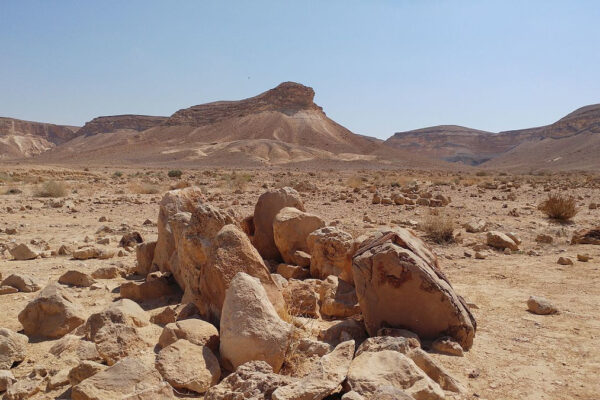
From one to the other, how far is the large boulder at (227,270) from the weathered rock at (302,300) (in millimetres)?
599

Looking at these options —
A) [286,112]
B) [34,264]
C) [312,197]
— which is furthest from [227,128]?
[34,264]

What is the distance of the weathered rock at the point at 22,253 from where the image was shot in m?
6.69

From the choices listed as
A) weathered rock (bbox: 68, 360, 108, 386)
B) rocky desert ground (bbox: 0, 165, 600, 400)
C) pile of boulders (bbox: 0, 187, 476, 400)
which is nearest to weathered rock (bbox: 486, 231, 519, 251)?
rocky desert ground (bbox: 0, 165, 600, 400)

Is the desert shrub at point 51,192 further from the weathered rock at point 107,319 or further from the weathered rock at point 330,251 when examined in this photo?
the weathered rock at point 107,319

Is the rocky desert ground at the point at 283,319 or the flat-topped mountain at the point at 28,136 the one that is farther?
the flat-topped mountain at the point at 28,136

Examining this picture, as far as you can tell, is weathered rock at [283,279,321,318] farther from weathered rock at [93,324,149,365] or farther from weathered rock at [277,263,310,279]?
weathered rock at [93,324,149,365]

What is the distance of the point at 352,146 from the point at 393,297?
83.1m

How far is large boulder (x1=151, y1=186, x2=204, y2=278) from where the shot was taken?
5.65 m

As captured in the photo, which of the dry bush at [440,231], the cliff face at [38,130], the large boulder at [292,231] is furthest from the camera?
the cliff face at [38,130]

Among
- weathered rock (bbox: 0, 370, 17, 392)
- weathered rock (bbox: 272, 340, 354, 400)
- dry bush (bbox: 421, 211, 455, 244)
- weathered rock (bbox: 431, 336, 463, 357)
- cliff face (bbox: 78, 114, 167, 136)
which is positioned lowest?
weathered rock (bbox: 0, 370, 17, 392)

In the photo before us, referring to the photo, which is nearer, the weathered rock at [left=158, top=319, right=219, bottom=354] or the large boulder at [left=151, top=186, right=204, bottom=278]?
the weathered rock at [left=158, top=319, right=219, bottom=354]

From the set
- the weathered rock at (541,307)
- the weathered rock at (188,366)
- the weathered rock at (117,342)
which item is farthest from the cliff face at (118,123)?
the weathered rock at (188,366)

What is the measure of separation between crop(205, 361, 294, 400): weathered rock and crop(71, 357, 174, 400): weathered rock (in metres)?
0.30

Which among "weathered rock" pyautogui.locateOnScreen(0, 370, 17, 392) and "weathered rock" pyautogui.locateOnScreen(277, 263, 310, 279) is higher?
"weathered rock" pyautogui.locateOnScreen(277, 263, 310, 279)
